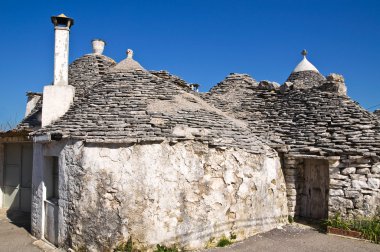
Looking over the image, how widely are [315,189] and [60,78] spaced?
24.8 ft

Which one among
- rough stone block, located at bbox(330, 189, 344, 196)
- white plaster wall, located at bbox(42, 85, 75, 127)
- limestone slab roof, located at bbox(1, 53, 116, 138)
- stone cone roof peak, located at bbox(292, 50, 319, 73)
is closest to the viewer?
white plaster wall, located at bbox(42, 85, 75, 127)

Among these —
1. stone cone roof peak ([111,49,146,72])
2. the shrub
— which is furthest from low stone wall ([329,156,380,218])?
stone cone roof peak ([111,49,146,72])

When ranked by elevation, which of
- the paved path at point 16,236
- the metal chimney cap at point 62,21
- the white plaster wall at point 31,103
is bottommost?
the paved path at point 16,236

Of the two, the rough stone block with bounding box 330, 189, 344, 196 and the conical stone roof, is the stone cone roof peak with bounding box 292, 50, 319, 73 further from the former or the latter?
the rough stone block with bounding box 330, 189, 344, 196

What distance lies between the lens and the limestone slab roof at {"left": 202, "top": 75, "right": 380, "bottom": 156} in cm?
841

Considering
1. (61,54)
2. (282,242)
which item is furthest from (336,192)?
(61,54)

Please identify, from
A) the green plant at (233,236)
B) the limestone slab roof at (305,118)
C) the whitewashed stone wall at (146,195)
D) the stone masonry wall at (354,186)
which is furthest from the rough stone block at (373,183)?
the green plant at (233,236)

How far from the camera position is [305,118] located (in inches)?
383

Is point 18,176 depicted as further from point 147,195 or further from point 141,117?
point 147,195

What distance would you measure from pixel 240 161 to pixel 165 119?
1989 mm

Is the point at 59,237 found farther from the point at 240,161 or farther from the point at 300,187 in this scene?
the point at 300,187

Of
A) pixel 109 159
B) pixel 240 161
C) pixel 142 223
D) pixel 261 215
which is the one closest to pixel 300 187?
pixel 261 215

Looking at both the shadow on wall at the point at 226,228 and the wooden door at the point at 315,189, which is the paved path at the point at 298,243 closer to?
the shadow on wall at the point at 226,228

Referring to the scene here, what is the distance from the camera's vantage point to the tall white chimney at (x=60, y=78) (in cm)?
809
